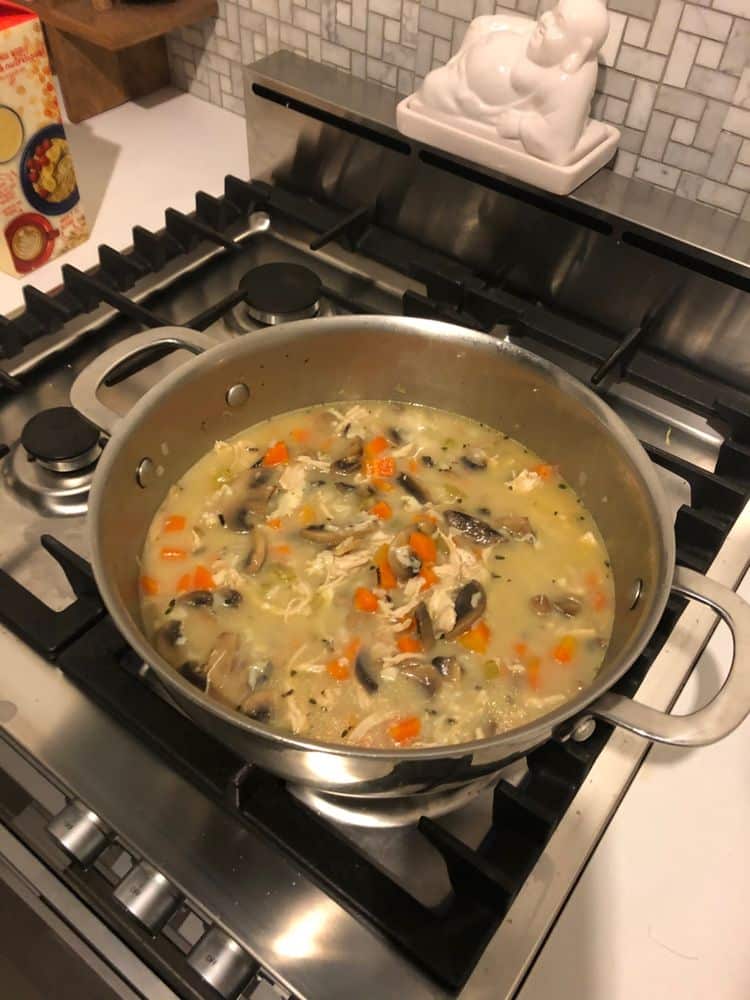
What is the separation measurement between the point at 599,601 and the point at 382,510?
27cm

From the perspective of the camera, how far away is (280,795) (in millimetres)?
736

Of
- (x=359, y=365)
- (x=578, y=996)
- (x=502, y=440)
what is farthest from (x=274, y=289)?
(x=578, y=996)

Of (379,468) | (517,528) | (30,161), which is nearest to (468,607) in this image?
(517,528)

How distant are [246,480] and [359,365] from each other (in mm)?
201

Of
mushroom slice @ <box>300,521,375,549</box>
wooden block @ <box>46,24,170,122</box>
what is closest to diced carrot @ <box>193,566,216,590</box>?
mushroom slice @ <box>300,521,375,549</box>

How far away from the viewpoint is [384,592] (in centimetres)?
94

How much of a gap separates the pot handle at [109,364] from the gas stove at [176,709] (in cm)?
10

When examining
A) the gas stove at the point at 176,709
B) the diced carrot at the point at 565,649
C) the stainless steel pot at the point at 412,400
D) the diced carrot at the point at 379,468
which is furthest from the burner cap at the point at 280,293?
the diced carrot at the point at 565,649

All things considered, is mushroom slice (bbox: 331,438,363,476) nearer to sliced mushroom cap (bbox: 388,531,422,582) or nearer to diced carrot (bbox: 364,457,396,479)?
diced carrot (bbox: 364,457,396,479)

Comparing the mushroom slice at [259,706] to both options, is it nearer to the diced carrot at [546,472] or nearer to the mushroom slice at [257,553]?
the mushroom slice at [257,553]

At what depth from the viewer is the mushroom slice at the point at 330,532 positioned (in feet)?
3.25

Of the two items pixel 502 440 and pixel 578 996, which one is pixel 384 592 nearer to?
pixel 502 440

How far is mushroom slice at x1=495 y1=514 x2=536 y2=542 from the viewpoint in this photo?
101cm

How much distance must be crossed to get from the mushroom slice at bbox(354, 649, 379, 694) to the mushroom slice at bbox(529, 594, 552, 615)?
195mm
